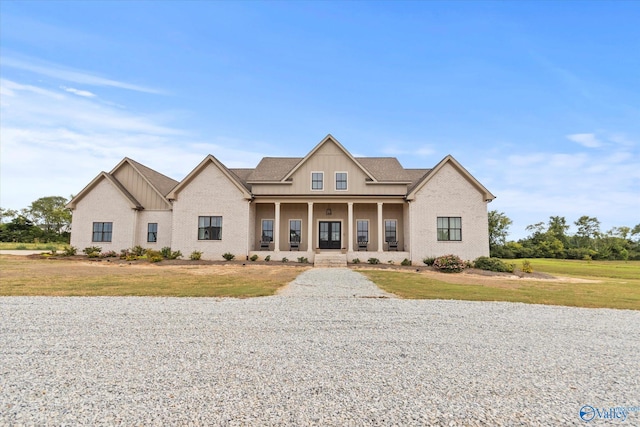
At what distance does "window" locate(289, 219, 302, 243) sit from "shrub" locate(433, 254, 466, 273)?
991cm

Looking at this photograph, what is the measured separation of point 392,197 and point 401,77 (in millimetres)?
7674

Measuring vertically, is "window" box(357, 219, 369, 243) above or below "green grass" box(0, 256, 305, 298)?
above

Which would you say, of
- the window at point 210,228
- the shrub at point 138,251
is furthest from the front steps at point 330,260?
the shrub at point 138,251

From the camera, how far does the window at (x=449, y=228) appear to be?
22.4 metres

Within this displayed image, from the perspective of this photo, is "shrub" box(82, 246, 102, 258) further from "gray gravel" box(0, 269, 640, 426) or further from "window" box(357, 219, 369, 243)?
"window" box(357, 219, 369, 243)

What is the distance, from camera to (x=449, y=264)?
19781 millimetres

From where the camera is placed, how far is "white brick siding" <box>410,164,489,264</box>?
73.0 feet

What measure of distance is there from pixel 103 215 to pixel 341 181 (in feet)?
58.1

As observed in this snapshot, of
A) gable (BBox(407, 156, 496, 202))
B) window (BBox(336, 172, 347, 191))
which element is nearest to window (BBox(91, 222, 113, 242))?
window (BBox(336, 172, 347, 191))

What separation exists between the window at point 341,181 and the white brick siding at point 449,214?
483 cm

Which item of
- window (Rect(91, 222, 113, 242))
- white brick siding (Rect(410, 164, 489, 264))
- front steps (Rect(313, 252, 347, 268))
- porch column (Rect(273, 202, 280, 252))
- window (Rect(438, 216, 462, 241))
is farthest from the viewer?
window (Rect(91, 222, 113, 242))

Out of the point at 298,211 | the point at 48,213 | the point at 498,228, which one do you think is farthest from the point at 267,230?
the point at 48,213

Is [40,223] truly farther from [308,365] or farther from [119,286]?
[308,365]

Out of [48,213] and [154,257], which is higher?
[48,213]
